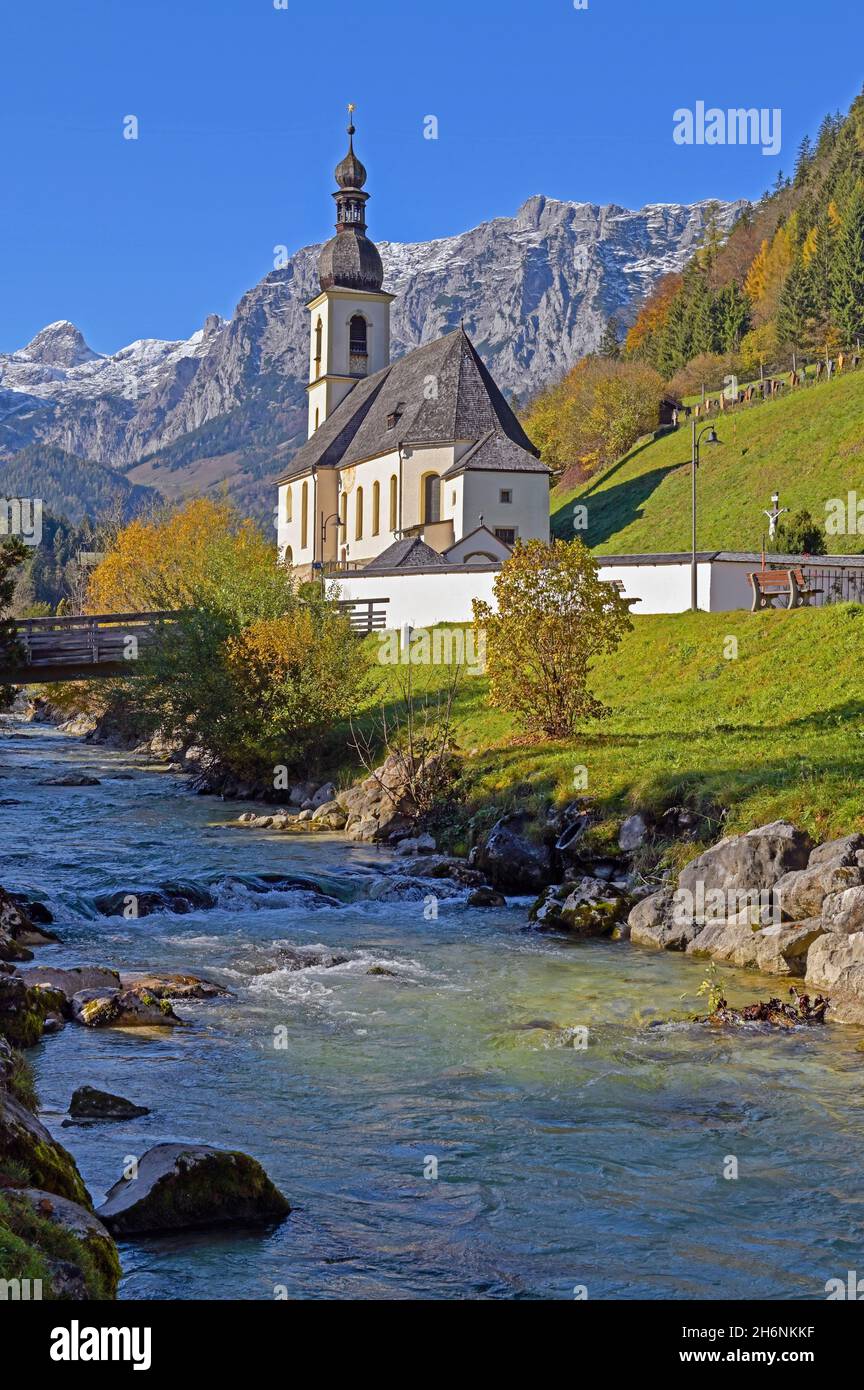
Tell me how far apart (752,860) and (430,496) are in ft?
161

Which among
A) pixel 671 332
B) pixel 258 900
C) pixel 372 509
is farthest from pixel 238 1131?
pixel 671 332

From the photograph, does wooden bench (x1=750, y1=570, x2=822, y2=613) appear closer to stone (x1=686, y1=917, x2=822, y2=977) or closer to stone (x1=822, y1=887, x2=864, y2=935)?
stone (x1=686, y1=917, x2=822, y2=977)

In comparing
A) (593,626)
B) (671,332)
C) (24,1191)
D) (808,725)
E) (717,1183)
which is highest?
(671,332)

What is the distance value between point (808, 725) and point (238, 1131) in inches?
662

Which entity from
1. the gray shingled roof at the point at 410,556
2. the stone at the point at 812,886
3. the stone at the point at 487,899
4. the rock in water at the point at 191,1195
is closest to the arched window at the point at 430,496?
the gray shingled roof at the point at 410,556

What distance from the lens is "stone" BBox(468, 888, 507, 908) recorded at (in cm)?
2039

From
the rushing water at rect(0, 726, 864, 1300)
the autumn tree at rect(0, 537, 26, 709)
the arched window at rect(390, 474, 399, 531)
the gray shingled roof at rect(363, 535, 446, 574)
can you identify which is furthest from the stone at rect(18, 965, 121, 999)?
the arched window at rect(390, 474, 399, 531)

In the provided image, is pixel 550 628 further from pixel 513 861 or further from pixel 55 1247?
pixel 55 1247

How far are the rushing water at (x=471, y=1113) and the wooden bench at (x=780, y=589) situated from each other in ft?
55.3

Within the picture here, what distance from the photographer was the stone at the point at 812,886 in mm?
16047

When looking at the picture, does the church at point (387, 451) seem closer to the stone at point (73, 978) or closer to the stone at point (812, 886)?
the stone at point (812, 886)

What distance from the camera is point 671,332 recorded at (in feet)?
384
